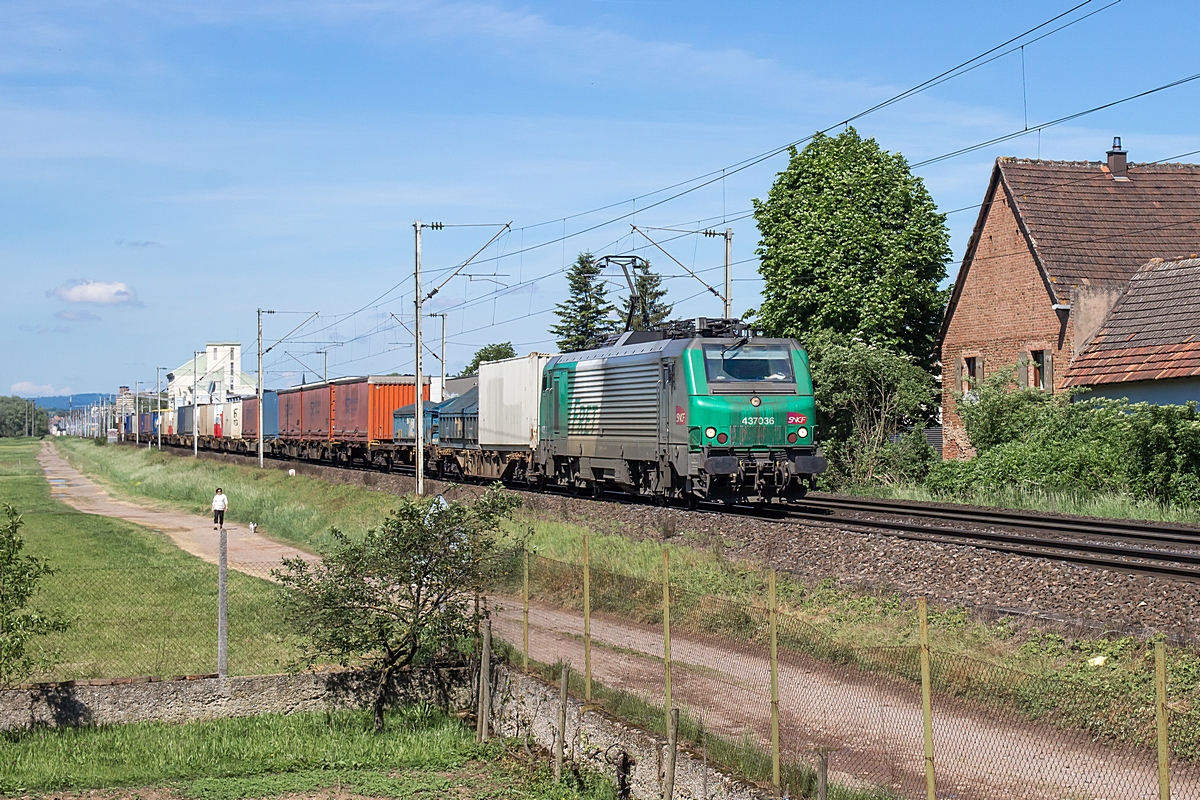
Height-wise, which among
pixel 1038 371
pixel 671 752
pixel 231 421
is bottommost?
pixel 671 752

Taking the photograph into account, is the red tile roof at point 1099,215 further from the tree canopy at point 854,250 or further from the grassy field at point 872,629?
the grassy field at point 872,629

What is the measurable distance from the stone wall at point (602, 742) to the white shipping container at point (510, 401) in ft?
68.0

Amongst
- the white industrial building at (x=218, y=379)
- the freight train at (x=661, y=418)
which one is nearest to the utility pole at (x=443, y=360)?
the freight train at (x=661, y=418)

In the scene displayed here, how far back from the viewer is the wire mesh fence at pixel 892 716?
746cm

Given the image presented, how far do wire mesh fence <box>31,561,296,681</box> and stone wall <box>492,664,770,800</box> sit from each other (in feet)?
7.99

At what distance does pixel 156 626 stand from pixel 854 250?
3039 cm

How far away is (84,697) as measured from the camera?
11812mm

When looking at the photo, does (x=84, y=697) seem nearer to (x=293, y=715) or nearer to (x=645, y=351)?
(x=293, y=715)

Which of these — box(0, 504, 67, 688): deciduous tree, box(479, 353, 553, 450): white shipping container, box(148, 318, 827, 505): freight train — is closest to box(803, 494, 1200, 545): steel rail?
box(148, 318, 827, 505): freight train

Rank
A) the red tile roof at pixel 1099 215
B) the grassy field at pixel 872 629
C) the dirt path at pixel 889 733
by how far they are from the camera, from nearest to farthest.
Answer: the dirt path at pixel 889 733
the grassy field at pixel 872 629
the red tile roof at pixel 1099 215

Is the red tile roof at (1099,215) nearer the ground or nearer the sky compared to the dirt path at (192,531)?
nearer the sky

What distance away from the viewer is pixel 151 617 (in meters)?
17.4

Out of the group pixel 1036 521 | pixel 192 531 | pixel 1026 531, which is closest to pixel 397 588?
pixel 1026 531

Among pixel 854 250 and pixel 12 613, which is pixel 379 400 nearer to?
pixel 854 250
